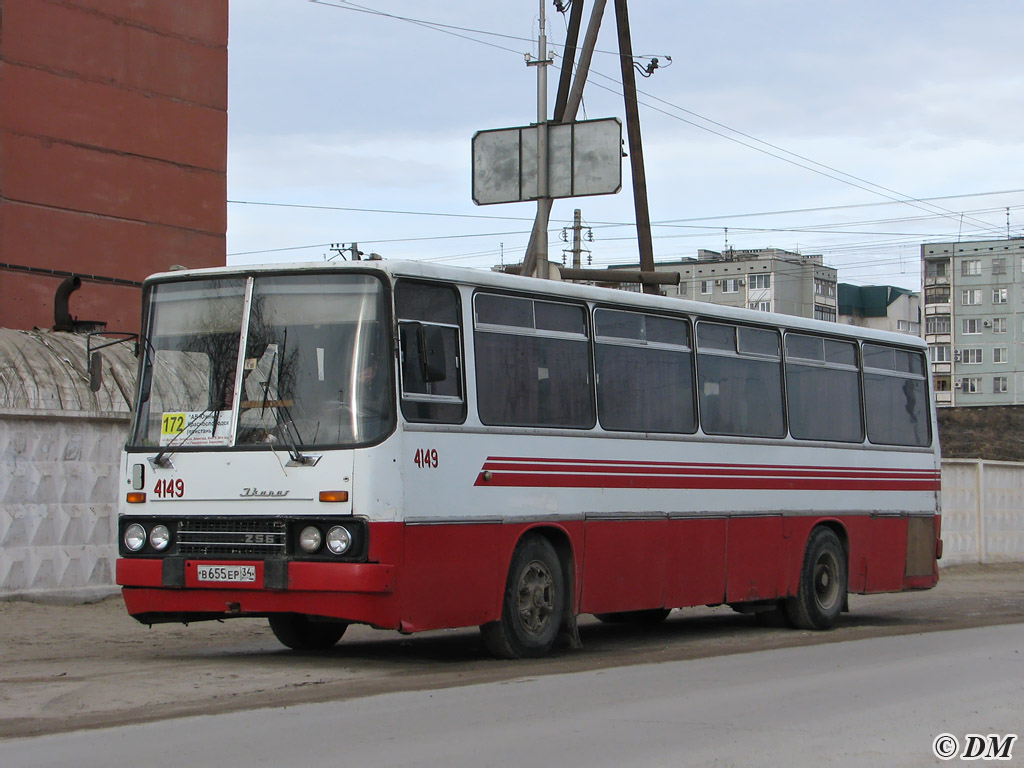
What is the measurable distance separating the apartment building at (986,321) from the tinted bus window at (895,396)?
317 ft

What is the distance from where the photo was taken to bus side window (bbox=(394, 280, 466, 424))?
34.9ft

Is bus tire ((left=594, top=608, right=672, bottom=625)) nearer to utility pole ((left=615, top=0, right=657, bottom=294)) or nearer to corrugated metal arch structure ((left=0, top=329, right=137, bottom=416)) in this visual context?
corrugated metal arch structure ((left=0, top=329, right=137, bottom=416))

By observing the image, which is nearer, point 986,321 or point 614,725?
point 614,725

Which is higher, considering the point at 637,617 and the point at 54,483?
the point at 54,483

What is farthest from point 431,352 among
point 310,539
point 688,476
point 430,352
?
point 688,476

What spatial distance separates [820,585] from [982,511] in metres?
14.8

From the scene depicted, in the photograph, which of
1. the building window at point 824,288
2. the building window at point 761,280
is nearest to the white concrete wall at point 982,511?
the building window at point 761,280

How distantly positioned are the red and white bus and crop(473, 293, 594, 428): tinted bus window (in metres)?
0.02

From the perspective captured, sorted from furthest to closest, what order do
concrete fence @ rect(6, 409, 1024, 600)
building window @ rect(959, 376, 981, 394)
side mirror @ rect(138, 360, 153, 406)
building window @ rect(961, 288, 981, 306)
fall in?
1. building window @ rect(961, 288, 981, 306)
2. building window @ rect(959, 376, 981, 394)
3. concrete fence @ rect(6, 409, 1024, 600)
4. side mirror @ rect(138, 360, 153, 406)

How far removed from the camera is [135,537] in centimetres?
1128

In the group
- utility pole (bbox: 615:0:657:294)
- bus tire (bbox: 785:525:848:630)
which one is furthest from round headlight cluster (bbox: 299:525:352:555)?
utility pole (bbox: 615:0:657:294)

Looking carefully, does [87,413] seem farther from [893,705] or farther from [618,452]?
[893,705]

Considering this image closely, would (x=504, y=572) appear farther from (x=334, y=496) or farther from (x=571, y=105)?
(x=571, y=105)

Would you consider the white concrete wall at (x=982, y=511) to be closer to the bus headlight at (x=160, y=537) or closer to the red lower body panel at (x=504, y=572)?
the red lower body panel at (x=504, y=572)
